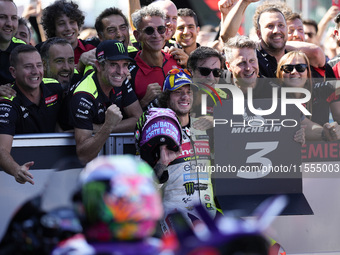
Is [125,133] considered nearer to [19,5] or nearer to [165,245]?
[165,245]

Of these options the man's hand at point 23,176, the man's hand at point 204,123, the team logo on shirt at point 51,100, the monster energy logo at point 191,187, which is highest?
the team logo on shirt at point 51,100

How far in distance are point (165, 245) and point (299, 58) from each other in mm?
3477

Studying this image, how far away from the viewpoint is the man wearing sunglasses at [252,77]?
527cm

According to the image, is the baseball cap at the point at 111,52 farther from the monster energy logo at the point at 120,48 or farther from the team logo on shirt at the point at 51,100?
the team logo on shirt at the point at 51,100

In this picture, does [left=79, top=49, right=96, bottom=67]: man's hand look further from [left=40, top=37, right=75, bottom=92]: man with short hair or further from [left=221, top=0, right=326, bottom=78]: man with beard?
[left=221, top=0, right=326, bottom=78]: man with beard

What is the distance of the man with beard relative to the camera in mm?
5965

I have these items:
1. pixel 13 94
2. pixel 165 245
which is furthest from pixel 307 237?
pixel 165 245

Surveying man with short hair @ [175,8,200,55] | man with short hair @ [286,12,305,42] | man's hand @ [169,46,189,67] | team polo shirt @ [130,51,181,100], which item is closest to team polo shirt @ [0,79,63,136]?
team polo shirt @ [130,51,181,100]

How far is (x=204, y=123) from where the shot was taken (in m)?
5.04

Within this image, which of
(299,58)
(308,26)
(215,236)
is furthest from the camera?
(308,26)

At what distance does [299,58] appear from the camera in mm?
5477

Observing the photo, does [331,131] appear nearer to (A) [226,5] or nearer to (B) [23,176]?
(A) [226,5]

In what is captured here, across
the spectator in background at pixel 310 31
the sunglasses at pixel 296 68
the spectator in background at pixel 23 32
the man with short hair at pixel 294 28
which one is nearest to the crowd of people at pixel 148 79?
the sunglasses at pixel 296 68

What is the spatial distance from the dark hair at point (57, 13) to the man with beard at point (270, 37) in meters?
1.46
